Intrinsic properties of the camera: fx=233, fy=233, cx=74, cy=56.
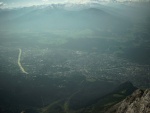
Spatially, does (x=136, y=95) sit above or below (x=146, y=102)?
below

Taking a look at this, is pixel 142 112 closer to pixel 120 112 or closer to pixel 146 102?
pixel 146 102

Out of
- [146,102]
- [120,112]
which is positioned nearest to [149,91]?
[146,102]

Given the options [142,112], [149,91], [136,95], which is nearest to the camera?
[142,112]

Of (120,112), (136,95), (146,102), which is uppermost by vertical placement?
(146,102)

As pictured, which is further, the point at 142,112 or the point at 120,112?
the point at 120,112

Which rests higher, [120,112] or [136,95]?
[136,95]

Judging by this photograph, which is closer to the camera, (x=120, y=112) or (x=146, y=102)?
(x=146, y=102)

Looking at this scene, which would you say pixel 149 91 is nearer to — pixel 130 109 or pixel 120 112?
pixel 130 109

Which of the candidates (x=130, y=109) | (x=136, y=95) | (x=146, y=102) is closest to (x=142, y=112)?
(x=146, y=102)

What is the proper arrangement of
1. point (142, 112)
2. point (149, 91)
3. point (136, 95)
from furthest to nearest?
point (136, 95)
point (149, 91)
point (142, 112)
